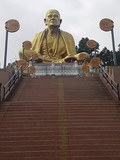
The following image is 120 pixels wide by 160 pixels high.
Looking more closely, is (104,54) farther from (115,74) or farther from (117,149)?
(117,149)

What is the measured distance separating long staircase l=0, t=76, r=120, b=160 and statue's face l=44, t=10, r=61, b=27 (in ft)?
41.9

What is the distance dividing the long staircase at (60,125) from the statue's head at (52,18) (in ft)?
42.0

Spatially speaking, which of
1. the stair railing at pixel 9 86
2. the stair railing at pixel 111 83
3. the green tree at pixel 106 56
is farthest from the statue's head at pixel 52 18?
the green tree at pixel 106 56

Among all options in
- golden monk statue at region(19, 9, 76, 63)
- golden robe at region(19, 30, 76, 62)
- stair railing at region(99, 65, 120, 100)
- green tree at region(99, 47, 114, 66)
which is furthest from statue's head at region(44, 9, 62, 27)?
green tree at region(99, 47, 114, 66)

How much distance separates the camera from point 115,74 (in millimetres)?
15758

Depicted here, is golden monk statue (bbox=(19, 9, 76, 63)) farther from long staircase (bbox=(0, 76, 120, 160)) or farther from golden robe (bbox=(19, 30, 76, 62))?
long staircase (bbox=(0, 76, 120, 160))

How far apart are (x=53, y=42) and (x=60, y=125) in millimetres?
16682

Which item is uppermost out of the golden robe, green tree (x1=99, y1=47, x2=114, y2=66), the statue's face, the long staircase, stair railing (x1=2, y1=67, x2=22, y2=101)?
the statue's face

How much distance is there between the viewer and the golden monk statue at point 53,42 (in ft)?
86.5

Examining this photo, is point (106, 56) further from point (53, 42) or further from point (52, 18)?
point (53, 42)

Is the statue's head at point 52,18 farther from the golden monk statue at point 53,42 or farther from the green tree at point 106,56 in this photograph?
the green tree at point 106,56

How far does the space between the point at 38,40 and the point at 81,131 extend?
17575mm

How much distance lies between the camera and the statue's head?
2706 cm

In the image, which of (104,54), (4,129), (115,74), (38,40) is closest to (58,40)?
(38,40)
